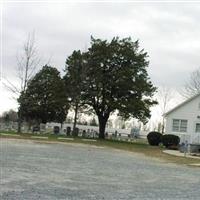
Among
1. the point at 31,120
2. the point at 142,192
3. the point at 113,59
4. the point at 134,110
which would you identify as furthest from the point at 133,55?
the point at 142,192

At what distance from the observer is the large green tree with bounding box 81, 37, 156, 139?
193ft

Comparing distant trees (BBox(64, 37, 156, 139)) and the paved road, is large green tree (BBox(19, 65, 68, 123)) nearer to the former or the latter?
distant trees (BBox(64, 37, 156, 139))

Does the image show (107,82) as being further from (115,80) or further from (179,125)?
(179,125)

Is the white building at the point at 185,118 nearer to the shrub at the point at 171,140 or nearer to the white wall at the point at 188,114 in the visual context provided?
the white wall at the point at 188,114

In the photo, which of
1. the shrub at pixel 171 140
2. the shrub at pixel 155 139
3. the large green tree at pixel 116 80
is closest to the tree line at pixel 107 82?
the large green tree at pixel 116 80

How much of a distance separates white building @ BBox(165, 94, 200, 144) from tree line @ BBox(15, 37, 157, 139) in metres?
7.23

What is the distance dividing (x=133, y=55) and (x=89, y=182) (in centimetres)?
4673

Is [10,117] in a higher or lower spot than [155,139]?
higher

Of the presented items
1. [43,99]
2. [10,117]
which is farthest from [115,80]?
[10,117]

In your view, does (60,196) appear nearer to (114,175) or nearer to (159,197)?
(159,197)

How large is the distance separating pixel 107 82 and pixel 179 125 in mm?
12043

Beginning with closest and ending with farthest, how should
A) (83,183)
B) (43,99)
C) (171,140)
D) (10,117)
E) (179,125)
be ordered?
(83,183), (171,140), (179,125), (43,99), (10,117)

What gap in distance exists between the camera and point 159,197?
12367 millimetres

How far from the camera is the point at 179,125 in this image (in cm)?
5072
